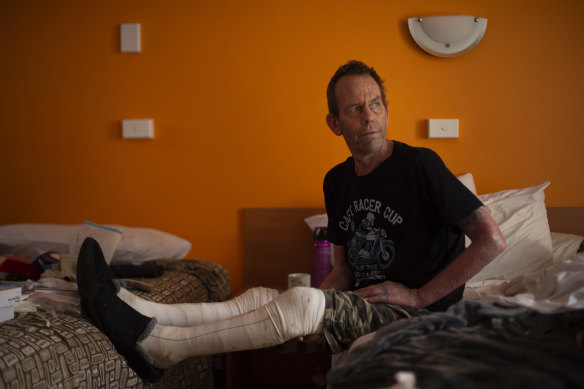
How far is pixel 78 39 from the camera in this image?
2.74 meters

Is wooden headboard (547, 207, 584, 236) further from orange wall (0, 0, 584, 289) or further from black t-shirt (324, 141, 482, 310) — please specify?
black t-shirt (324, 141, 482, 310)

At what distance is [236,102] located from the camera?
8.59ft

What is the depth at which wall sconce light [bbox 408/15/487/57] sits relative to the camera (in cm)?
238

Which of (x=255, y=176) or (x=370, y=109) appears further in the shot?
(x=255, y=176)

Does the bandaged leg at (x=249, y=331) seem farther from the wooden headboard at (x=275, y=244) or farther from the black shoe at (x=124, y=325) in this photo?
the wooden headboard at (x=275, y=244)

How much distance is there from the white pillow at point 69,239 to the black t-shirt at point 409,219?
1058 millimetres

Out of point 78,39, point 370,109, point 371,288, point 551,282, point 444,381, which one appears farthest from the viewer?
point 78,39

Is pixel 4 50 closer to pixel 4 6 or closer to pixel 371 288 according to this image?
pixel 4 6

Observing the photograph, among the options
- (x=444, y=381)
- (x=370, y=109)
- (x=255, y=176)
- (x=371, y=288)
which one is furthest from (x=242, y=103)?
(x=444, y=381)

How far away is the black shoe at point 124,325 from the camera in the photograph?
4.37 feet

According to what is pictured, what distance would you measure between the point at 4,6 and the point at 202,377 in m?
2.17

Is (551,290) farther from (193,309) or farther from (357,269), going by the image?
(193,309)

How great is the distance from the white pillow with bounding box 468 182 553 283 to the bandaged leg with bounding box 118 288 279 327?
92cm

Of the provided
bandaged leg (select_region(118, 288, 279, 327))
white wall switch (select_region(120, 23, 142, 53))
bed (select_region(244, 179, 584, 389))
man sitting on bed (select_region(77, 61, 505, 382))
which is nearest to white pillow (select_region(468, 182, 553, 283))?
bed (select_region(244, 179, 584, 389))
